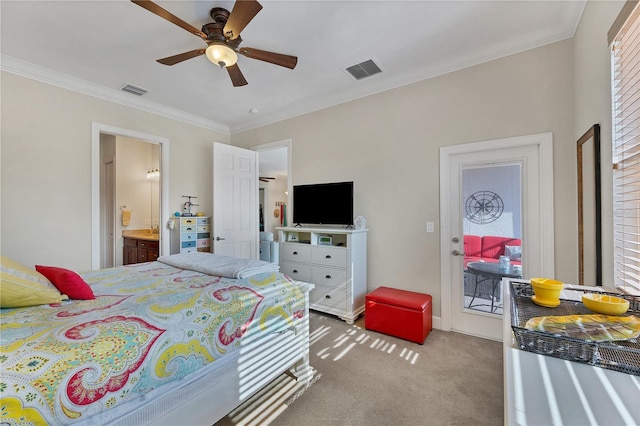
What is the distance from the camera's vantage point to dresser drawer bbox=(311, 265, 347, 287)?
10.2ft

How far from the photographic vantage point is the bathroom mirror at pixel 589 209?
169 centimetres

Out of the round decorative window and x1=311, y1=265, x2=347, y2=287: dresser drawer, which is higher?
the round decorative window

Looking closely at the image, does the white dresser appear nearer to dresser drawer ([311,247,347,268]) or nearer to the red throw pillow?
dresser drawer ([311,247,347,268])

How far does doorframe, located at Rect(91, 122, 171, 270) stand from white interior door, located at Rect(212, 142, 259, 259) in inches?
29.1

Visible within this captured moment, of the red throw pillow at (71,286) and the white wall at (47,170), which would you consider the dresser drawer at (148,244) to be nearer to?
the white wall at (47,170)

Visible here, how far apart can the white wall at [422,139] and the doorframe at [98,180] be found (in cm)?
197

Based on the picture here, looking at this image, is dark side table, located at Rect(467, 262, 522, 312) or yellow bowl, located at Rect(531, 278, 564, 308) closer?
yellow bowl, located at Rect(531, 278, 564, 308)

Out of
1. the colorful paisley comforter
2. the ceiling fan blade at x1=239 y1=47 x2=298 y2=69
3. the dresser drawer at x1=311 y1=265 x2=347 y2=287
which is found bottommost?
the dresser drawer at x1=311 y1=265 x2=347 y2=287

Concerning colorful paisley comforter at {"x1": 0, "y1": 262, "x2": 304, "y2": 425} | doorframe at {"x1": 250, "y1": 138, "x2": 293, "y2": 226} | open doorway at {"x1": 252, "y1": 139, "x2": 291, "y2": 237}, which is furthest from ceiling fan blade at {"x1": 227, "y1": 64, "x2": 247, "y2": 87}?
open doorway at {"x1": 252, "y1": 139, "x2": 291, "y2": 237}

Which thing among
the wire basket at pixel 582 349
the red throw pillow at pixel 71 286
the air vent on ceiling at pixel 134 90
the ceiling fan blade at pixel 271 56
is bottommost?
the red throw pillow at pixel 71 286

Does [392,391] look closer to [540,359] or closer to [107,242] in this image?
[540,359]

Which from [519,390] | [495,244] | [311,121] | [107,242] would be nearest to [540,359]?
[519,390]

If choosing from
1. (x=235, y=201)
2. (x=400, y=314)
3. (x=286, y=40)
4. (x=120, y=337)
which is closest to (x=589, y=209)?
(x=400, y=314)


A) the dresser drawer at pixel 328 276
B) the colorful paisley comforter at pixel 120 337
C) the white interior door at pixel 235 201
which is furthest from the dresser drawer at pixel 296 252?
the colorful paisley comforter at pixel 120 337
